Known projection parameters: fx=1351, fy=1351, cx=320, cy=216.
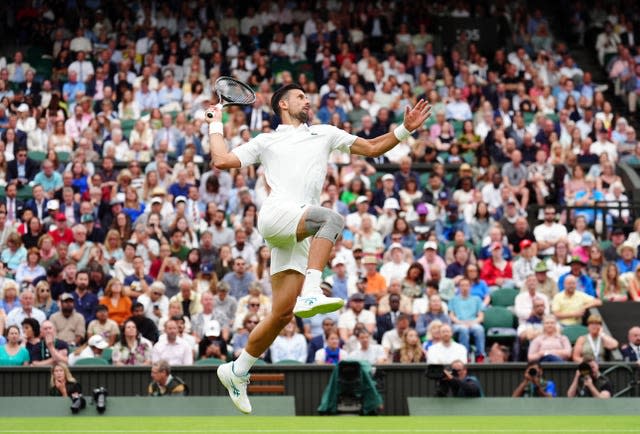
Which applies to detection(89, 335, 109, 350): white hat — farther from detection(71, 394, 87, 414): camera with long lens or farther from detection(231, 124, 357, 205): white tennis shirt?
detection(231, 124, 357, 205): white tennis shirt

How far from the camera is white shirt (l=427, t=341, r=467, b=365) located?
17.6 meters

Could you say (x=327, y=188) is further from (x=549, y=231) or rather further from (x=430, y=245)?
(x=549, y=231)

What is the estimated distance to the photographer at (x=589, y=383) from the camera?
1680 cm

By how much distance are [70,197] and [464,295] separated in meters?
6.52

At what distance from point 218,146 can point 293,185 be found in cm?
64

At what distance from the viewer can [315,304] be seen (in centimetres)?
954

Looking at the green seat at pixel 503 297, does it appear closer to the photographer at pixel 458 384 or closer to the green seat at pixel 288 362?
the photographer at pixel 458 384

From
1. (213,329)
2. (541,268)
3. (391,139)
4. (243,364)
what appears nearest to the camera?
(391,139)

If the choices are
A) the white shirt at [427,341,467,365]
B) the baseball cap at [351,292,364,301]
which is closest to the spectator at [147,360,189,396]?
the baseball cap at [351,292,364,301]

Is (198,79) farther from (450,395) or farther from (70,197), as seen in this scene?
(450,395)

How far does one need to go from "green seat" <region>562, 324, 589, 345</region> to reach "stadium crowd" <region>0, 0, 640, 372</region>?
9 centimetres

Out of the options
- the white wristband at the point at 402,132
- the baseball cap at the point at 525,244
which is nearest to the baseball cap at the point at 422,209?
the baseball cap at the point at 525,244

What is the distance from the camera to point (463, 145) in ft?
78.6
